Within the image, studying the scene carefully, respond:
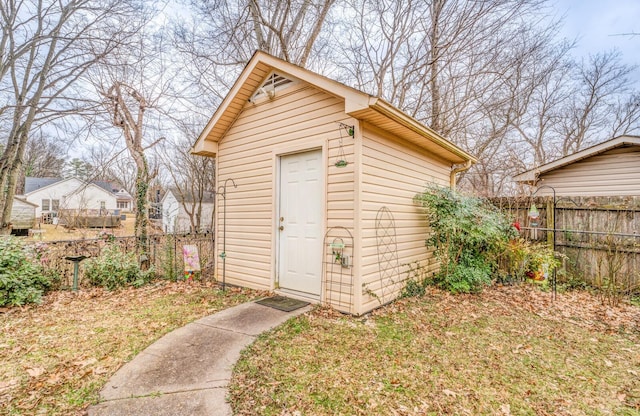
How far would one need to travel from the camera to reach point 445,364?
2.96 metres

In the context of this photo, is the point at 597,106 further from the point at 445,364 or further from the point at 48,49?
the point at 48,49

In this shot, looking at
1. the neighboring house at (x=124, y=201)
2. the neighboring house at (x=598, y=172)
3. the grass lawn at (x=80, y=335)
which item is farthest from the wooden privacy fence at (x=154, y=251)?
the neighboring house at (x=124, y=201)

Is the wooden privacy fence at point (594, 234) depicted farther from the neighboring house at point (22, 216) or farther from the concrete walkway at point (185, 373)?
the neighboring house at point (22, 216)

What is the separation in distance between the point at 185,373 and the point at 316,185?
117 inches

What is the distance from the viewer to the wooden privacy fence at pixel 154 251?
5523 mm

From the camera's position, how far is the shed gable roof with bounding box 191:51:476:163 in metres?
3.95

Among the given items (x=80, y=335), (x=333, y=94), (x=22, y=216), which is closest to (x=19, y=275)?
(x=80, y=335)

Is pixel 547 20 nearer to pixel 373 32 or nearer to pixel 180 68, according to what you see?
pixel 373 32

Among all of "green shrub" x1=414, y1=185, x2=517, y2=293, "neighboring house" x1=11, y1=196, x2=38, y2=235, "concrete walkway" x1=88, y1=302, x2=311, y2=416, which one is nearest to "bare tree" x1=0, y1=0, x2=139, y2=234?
"concrete walkway" x1=88, y1=302, x2=311, y2=416

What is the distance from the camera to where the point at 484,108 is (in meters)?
9.69

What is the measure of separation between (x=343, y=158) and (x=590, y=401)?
3.52 m

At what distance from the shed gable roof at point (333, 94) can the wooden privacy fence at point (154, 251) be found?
1969mm

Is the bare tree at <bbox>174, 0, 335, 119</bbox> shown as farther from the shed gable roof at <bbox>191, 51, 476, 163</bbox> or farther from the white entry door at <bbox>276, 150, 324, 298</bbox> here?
the white entry door at <bbox>276, 150, 324, 298</bbox>

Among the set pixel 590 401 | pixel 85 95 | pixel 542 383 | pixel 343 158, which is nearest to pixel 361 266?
pixel 343 158
